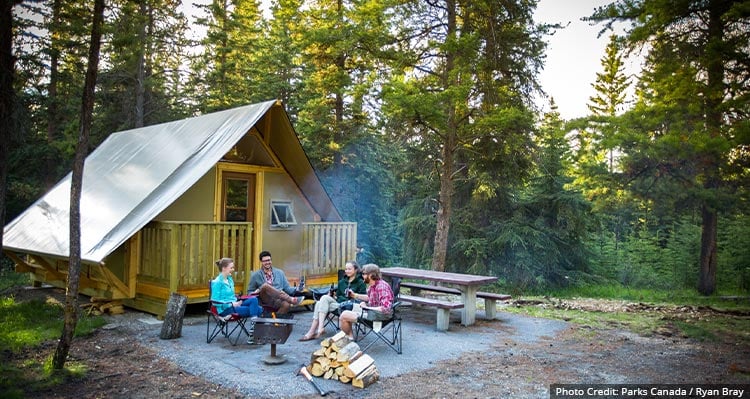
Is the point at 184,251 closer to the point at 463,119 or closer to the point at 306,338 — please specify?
the point at 306,338

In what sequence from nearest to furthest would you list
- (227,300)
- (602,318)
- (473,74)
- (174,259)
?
(227,300)
(174,259)
(602,318)
(473,74)

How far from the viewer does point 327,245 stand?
908 cm

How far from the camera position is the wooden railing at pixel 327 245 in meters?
8.84

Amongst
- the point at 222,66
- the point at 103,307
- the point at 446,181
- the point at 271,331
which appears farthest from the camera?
the point at 222,66

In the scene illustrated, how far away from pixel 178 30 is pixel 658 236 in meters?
18.0

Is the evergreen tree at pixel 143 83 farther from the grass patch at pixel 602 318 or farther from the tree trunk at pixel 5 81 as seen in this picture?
the grass patch at pixel 602 318

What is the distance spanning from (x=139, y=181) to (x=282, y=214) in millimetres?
2478

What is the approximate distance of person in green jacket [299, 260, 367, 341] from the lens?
6.33 m

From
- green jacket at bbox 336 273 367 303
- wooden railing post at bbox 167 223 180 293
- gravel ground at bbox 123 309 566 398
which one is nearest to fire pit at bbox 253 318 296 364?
gravel ground at bbox 123 309 566 398

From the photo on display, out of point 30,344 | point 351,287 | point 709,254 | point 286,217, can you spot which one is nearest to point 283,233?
point 286,217

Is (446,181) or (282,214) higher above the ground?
(446,181)

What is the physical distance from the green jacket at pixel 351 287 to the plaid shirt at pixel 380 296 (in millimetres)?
520

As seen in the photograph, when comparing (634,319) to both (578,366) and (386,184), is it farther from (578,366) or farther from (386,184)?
(386,184)

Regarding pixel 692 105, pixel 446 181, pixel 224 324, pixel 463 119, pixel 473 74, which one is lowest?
pixel 224 324
